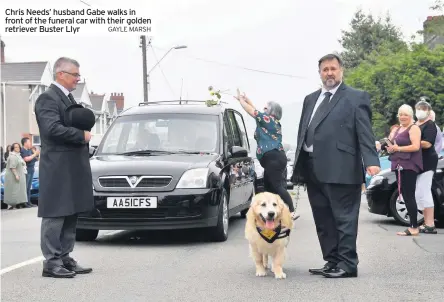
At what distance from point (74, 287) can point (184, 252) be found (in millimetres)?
2306

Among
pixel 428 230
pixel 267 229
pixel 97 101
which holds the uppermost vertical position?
pixel 97 101

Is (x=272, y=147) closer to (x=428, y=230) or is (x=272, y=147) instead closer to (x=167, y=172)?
(x=167, y=172)

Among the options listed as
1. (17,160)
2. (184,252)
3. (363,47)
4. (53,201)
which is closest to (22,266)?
(53,201)

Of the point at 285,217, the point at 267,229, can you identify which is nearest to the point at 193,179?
the point at 285,217

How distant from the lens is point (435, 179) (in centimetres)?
1113

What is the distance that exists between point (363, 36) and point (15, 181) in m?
58.2

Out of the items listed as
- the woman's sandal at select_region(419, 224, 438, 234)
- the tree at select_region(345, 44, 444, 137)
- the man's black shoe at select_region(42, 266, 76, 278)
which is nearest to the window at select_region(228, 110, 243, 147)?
the woman's sandal at select_region(419, 224, 438, 234)

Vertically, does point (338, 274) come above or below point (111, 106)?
below

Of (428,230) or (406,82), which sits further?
(406,82)

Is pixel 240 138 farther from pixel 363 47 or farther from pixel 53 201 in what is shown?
pixel 363 47

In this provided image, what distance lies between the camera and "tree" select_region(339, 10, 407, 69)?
70.7 metres

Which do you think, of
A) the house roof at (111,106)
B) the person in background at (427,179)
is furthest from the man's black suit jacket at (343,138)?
the house roof at (111,106)

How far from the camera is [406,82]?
33281mm

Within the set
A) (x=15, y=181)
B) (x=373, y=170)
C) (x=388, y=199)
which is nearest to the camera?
(x=373, y=170)
